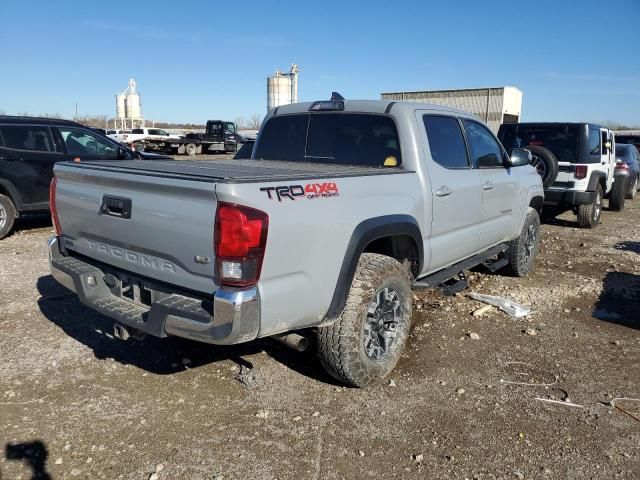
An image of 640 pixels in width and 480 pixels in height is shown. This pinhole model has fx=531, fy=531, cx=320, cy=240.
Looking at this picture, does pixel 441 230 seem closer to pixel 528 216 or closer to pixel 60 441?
pixel 528 216

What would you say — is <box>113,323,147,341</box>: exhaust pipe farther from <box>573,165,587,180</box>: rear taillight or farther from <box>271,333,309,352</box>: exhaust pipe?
<box>573,165,587,180</box>: rear taillight

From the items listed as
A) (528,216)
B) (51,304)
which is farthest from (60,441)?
(528,216)

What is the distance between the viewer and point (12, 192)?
7.92 metres

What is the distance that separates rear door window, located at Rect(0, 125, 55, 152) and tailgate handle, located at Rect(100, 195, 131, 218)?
588cm

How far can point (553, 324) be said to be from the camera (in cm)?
→ 493

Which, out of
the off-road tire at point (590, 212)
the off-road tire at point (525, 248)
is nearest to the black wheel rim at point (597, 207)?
the off-road tire at point (590, 212)

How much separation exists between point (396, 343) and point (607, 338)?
2.12 m

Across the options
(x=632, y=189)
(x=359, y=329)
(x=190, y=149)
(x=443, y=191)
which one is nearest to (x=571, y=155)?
(x=443, y=191)

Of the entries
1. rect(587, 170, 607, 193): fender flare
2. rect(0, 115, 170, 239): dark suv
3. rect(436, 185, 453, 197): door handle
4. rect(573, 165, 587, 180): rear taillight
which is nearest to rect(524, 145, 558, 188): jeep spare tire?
rect(573, 165, 587, 180): rear taillight

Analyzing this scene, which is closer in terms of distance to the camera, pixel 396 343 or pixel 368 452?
pixel 368 452

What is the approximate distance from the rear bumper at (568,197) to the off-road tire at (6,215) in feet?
28.8

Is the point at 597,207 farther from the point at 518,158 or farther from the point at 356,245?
the point at 356,245

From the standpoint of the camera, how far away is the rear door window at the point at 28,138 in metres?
7.93

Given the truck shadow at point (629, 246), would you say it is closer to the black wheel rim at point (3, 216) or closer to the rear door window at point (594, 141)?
the rear door window at point (594, 141)
